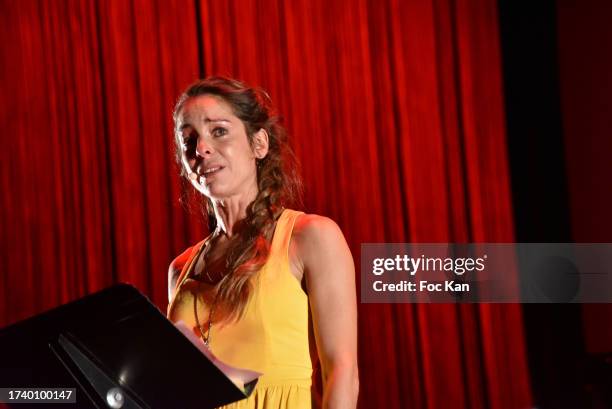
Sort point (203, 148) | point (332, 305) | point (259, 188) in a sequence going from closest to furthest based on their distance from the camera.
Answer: point (332, 305) < point (203, 148) < point (259, 188)

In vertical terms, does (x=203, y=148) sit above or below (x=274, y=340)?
above

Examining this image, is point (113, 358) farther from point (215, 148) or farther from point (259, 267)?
point (215, 148)

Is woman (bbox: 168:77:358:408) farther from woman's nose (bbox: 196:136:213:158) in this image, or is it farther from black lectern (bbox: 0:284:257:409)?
black lectern (bbox: 0:284:257:409)

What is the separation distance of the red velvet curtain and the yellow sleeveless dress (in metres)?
2.52

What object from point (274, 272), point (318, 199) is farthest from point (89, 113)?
point (274, 272)

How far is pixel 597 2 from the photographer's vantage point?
14.3 ft

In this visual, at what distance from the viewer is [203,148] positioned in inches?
79.7

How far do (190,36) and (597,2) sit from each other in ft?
6.38

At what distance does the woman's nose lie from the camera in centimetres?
202

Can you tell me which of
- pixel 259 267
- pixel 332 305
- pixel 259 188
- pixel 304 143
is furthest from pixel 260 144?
pixel 304 143
